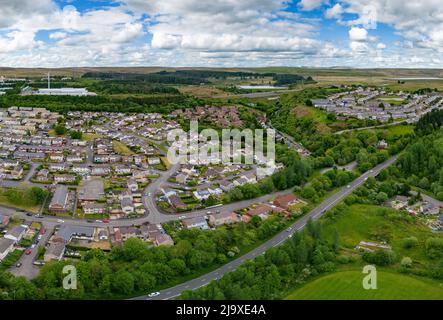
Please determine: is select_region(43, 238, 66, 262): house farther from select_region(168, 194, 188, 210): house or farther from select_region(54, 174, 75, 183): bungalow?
select_region(54, 174, 75, 183): bungalow

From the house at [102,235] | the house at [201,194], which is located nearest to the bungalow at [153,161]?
the house at [201,194]

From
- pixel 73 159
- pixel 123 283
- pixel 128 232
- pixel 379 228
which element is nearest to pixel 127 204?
pixel 128 232

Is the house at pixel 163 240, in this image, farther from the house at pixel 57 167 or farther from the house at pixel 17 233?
the house at pixel 57 167

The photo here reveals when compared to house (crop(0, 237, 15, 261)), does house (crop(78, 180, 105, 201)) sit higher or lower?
higher

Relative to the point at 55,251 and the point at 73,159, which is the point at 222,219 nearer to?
the point at 55,251

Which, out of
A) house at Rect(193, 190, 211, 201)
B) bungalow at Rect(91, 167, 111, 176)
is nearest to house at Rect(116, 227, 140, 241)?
house at Rect(193, 190, 211, 201)

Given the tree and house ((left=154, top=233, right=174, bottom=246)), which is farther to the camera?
house ((left=154, top=233, right=174, bottom=246))
